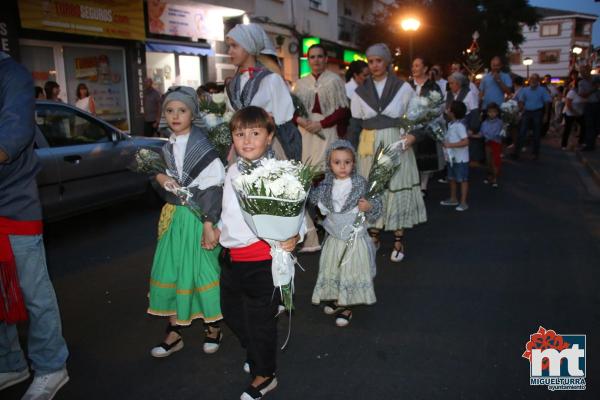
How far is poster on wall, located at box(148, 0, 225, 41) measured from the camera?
1552cm

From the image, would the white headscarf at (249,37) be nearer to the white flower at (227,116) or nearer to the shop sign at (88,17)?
the white flower at (227,116)

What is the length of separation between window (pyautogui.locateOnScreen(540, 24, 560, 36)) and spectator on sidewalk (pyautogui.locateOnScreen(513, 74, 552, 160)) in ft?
248

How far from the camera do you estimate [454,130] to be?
8273mm

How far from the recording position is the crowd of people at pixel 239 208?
313cm

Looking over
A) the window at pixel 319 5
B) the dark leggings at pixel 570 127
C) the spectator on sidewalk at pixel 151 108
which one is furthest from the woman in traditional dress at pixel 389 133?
the window at pixel 319 5

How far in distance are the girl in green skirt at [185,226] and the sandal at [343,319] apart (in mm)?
1028

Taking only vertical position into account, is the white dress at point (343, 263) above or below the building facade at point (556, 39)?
below

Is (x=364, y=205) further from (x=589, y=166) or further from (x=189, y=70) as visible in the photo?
(x=189, y=70)

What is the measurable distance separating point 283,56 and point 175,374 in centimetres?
1990

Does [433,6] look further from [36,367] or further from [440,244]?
[36,367]

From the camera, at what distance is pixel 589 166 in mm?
11961

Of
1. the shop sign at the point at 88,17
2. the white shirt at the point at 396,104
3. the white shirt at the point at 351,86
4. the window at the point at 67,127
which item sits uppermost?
the shop sign at the point at 88,17

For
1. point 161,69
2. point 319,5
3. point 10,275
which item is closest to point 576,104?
point 161,69

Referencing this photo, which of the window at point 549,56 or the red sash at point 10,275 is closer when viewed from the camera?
the red sash at point 10,275
